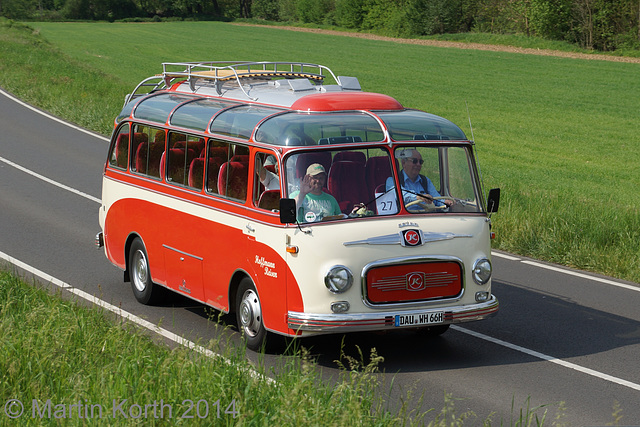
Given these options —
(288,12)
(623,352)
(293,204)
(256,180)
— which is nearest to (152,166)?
(256,180)

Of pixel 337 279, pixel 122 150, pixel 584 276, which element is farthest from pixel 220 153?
pixel 584 276

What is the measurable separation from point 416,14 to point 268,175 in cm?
8286

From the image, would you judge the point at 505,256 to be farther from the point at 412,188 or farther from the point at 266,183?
the point at 266,183

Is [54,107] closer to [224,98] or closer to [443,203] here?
[224,98]

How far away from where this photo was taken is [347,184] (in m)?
9.15

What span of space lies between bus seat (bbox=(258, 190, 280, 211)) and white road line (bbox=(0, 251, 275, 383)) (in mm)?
1485

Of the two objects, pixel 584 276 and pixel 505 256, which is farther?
pixel 505 256

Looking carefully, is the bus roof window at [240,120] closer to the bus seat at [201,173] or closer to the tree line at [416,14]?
the bus seat at [201,173]

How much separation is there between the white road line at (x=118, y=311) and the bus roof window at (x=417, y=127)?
2.86 meters

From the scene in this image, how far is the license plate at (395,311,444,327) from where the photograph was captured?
28.5 ft

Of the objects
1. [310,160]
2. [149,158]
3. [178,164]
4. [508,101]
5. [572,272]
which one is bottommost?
[508,101]

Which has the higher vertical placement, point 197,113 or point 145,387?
point 197,113

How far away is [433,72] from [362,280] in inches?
1989

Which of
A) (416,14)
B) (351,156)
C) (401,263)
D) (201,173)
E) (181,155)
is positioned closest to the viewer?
(401,263)
